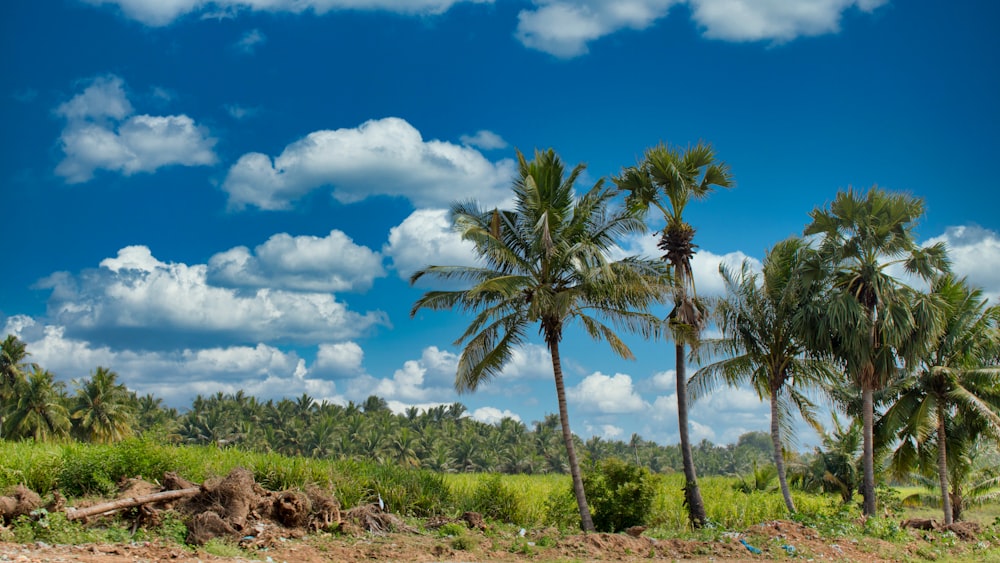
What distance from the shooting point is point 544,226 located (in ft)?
58.7

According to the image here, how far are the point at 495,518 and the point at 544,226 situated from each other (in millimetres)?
7997

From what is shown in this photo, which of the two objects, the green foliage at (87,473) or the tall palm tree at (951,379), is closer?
the green foliage at (87,473)

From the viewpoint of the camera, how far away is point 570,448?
1827 centimetres

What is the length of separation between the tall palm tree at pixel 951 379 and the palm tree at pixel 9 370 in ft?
154

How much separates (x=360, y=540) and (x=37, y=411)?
39013 mm

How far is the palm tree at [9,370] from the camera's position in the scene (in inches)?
1710

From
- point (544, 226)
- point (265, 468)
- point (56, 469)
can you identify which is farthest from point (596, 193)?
point (56, 469)

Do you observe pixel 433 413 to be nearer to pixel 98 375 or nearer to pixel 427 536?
pixel 98 375

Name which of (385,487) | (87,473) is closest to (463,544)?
(385,487)

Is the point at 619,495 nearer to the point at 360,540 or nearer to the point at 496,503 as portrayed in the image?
the point at 496,503

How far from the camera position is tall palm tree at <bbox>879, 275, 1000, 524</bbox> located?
22703 millimetres

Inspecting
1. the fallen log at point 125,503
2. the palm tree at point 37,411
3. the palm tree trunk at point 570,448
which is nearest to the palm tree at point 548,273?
the palm tree trunk at point 570,448

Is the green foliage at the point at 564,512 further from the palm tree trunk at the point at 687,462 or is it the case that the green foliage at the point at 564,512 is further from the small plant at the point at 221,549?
the small plant at the point at 221,549

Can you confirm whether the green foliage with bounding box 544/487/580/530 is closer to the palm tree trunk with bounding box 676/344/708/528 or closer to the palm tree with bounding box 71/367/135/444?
the palm tree trunk with bounding box 676/344/708/528
